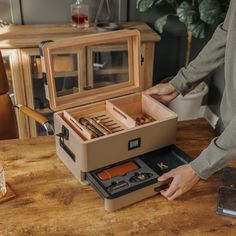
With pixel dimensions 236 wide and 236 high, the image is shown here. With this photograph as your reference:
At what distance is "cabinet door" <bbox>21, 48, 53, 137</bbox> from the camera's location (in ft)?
8.01

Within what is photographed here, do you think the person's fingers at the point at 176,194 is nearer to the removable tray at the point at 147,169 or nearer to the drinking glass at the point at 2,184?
the removable tray at the point at 147,169

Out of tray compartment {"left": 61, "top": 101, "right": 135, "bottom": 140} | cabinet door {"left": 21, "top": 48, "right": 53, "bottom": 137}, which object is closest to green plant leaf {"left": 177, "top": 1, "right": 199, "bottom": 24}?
cabinet door {"left": 21, "top": 48, "right": 53, "bottom": 137}

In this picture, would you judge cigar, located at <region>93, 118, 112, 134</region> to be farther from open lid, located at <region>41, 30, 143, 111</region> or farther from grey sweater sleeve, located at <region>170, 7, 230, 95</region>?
grey sweater sleeve, located at <region>170, 7, 230, 95</region>

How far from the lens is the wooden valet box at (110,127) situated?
1.15 metres

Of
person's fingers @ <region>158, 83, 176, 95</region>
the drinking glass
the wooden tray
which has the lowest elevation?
the wooden tray

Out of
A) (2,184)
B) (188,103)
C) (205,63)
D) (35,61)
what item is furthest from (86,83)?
(188,103)

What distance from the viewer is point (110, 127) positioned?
54.1 inches

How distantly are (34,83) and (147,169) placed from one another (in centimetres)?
163

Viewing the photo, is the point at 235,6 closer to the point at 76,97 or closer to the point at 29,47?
the point at 76,97

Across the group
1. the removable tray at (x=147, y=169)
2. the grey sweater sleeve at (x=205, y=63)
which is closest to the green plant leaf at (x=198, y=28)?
Answer: the grey sweater sleeve at (x=205, y=63)

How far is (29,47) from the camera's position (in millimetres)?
2402

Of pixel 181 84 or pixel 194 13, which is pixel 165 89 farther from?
pixel 194 13

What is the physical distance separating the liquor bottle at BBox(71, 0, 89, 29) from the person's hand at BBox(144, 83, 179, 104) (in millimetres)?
1303

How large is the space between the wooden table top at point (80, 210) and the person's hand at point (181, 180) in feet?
0.13
